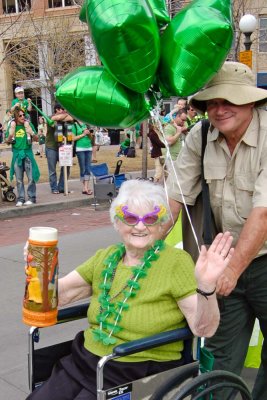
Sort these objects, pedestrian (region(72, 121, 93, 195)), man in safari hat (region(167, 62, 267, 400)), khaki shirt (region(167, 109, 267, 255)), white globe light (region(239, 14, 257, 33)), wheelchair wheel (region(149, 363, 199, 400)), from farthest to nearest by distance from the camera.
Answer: white globe light (region(239, 14, 257, 33)), pedestrian (region(72, 121, 93, 195)), khaki shirt (region(167, 109, 267, 255)), man in safari hat (region(167, 62, 267, 400)), wheelchair wheel (region(149, 363, 199, 400))

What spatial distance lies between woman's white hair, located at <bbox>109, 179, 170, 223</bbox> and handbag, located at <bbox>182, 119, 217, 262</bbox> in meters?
0.19

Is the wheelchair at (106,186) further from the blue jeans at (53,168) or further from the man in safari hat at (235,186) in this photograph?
the man in safari hat at (235,186)

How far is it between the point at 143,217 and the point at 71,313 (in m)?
0.56

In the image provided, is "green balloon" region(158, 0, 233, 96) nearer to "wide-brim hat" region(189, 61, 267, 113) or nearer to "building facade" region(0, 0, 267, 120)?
"wide-brim hat" region(189, 61, 267, 113)

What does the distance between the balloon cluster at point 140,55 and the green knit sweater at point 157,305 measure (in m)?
0.67

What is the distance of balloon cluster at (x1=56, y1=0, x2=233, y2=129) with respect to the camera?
7.34 feet

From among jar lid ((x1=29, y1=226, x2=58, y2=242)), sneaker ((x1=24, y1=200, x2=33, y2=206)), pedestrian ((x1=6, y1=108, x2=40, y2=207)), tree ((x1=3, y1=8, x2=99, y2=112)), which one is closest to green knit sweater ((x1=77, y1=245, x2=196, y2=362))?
jar lid ((x1=29, y1=226, x2=58, y2=242))

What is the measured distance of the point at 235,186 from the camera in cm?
250

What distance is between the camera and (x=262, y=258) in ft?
8.50

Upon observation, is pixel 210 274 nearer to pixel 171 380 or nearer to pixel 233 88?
pixel 171 380

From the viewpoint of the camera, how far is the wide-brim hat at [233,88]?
7.83 feet

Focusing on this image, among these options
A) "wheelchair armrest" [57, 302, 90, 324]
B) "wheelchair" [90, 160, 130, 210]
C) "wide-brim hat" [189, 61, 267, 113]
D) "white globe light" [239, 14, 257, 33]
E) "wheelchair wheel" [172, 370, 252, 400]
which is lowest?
"wheelchair" [90, 160, 130, 210]

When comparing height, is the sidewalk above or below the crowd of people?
below

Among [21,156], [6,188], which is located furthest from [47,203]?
[21,156]
